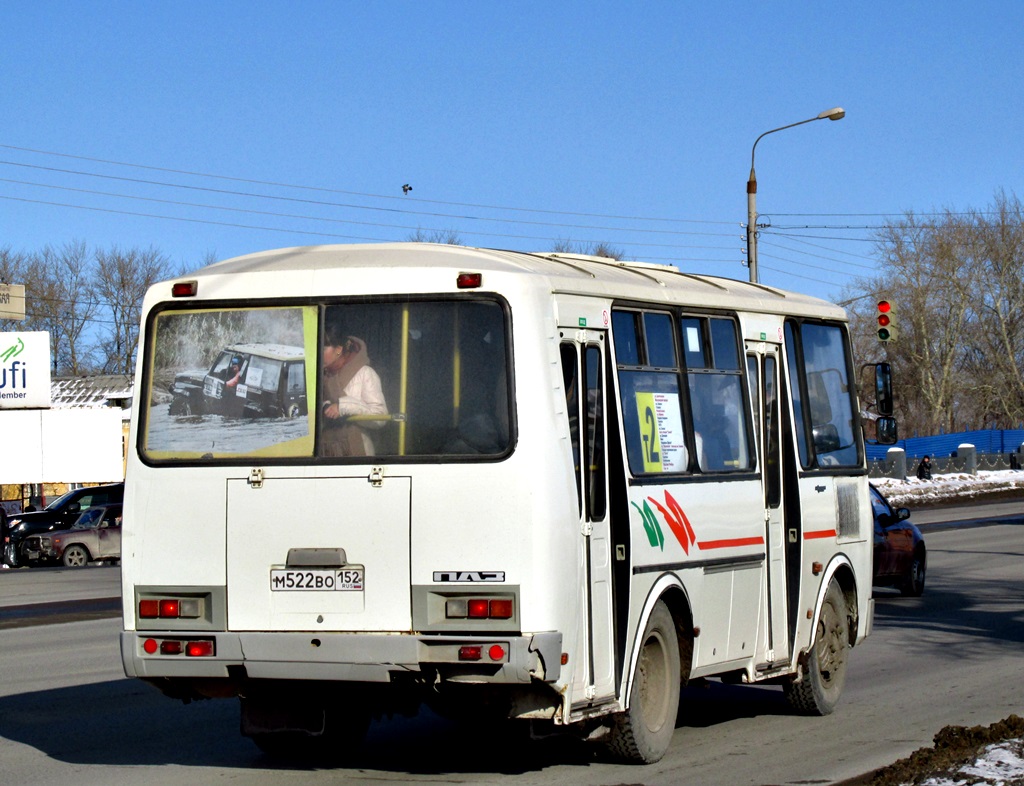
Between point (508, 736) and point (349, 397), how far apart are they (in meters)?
2.90

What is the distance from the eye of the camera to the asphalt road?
26.6ft

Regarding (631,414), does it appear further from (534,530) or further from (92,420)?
(92,420)

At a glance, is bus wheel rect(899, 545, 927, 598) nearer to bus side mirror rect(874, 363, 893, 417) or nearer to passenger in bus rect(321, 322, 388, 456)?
bus side mirror rect(874, 363, 893, 417)

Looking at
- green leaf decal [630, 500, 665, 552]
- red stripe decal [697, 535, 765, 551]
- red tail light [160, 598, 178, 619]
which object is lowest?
red tail light [160, 598, 178, 619]

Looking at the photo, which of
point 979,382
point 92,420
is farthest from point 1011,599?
point 979,382

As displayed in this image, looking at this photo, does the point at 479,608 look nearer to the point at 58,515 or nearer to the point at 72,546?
the point at 72,546

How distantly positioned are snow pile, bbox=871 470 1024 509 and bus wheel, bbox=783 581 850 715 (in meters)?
36.6

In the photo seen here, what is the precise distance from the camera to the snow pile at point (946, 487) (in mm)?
49531

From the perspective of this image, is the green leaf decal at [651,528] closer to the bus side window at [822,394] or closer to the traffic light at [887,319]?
the bus side window at [822,394]

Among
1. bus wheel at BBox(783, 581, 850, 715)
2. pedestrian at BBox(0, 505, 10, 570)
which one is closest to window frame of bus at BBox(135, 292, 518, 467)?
bus wheel at BBox(783, 581, 850, 715)

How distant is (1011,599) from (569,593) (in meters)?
13.0

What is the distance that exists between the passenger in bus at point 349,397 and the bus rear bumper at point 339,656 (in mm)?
941

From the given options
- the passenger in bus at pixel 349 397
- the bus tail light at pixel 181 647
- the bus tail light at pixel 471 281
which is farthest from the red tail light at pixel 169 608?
the bus tail light at pixel 471 281

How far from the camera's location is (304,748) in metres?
8.66
